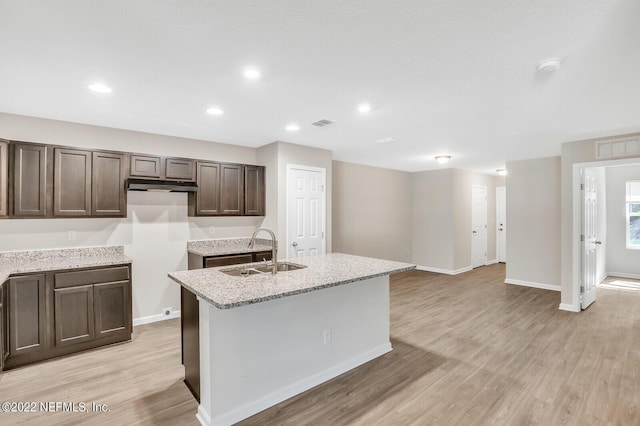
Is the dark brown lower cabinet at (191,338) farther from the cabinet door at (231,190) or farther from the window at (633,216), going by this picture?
the window at (633,216)

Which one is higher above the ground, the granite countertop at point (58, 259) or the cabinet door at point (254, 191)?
the cabinet door at point (254, 191)

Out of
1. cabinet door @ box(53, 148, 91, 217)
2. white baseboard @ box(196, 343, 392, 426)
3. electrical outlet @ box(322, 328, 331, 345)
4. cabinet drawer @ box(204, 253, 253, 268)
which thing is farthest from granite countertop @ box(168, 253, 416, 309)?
cabinet door @ box(53, 148, 91, 217)

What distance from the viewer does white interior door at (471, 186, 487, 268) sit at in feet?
25.7

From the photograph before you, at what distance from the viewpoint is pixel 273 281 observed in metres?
2.39

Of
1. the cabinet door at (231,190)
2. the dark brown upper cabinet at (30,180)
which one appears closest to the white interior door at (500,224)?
the cabinet door at (231,190)

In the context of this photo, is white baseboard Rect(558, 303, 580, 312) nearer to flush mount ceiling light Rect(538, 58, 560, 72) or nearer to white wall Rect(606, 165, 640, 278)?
white wall Rect(606, 165, 640, 278)

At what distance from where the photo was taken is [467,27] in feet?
5.88

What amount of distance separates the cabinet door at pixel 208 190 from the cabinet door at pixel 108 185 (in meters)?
0.88

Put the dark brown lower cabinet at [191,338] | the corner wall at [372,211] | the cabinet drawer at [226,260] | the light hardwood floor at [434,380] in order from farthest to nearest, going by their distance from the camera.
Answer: the corner wall at [372,211]
the cabinet drawer at [226,260]
the dark brown lower cabinet at [191,338]
the light hardwood floor at [434,380]

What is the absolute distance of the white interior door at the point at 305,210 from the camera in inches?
184

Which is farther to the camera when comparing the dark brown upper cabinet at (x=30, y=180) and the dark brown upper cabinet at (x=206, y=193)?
the dark brown upper cabinet at (x=206, y=193)

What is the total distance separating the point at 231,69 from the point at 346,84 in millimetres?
924

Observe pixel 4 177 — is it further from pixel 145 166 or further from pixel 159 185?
pixel 159 185

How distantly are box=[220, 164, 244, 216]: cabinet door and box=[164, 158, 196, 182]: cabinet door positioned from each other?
41 cm
